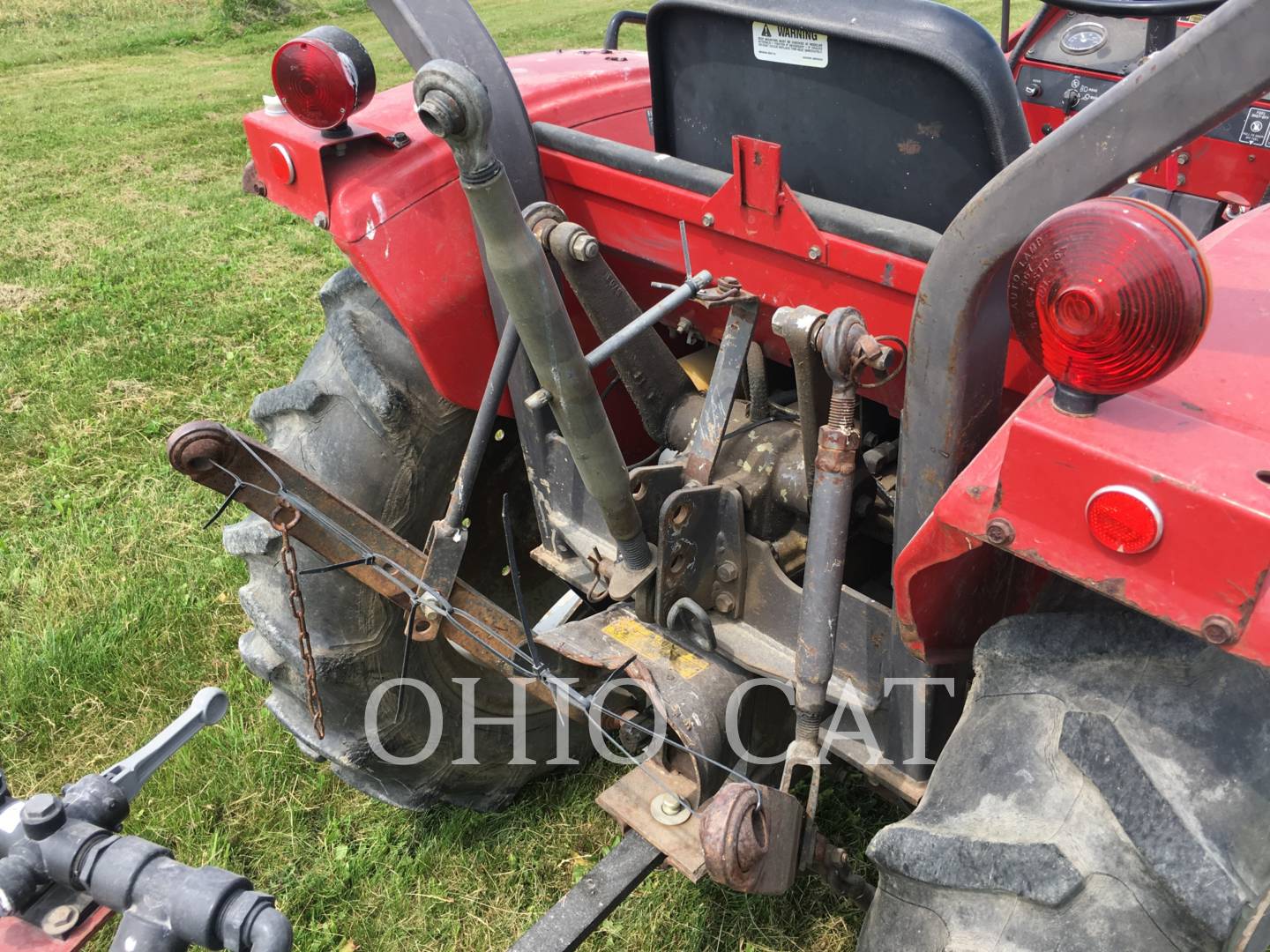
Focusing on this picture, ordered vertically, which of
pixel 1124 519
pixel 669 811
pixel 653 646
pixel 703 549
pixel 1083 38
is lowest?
pixel 669 811

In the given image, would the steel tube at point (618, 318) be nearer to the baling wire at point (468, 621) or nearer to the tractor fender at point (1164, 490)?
the baling wire at point (468, 621)

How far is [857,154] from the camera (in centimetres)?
155

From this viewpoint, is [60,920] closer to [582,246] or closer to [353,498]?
[353,498]

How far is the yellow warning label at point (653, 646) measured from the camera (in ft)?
5.75

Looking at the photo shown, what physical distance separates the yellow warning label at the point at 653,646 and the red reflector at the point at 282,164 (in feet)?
3.14

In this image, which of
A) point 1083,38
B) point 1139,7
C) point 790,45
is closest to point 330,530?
point 790,45

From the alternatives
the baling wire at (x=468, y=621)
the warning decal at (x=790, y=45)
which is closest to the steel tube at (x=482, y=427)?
the baling wire at (x=468, y=621)

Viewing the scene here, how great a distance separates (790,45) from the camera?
1.53 m

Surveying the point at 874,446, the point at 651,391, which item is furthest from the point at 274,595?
the point at 874,446

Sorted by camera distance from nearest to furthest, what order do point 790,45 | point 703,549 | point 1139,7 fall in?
point 790,45, point 703,549, point 1139,7

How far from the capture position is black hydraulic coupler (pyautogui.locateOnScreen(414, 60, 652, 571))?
1.23 m

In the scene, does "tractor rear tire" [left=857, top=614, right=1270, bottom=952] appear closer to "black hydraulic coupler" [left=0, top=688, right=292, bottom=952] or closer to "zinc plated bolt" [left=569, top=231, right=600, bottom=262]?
"black hydraulic coupler" [left=0, top=688, right=292, bottom=952]

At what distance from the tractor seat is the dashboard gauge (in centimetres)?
182

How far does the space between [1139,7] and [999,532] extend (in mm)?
1825
